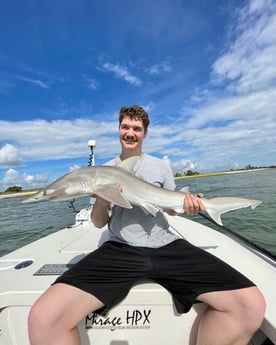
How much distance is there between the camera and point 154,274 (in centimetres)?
203

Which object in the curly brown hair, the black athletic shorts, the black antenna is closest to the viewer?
the black athletic shorts

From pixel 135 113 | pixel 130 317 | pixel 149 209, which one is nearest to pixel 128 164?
pixel 149 209

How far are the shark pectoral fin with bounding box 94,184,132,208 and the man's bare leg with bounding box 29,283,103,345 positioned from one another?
66cm

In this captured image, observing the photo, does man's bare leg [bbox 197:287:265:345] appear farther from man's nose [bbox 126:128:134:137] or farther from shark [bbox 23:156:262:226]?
man's nose [bbox 126:128:134:137]

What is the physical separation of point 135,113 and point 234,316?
6.05 feet

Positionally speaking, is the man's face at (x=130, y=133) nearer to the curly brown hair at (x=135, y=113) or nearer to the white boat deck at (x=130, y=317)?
the curly brown hair at (x=135, y=113)

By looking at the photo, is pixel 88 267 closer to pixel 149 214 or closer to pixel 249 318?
pixel 149 214

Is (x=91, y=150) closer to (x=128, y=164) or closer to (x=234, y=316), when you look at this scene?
(x=128, y=164)

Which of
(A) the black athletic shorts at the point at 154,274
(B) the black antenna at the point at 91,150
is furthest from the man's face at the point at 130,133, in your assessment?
(B) the black antenna at the point at 91,150

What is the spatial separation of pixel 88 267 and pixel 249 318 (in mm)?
1150

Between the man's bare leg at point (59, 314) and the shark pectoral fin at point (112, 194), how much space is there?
0.66 meters

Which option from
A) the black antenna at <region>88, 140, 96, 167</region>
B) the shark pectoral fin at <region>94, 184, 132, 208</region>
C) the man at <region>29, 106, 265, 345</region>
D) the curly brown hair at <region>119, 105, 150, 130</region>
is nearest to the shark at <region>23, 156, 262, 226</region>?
the shark pectoral fin at <region>94, 184, 132, 208</region>

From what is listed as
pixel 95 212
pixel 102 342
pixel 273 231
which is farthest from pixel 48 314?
pixel 273 231

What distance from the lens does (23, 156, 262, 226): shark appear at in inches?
83.2
